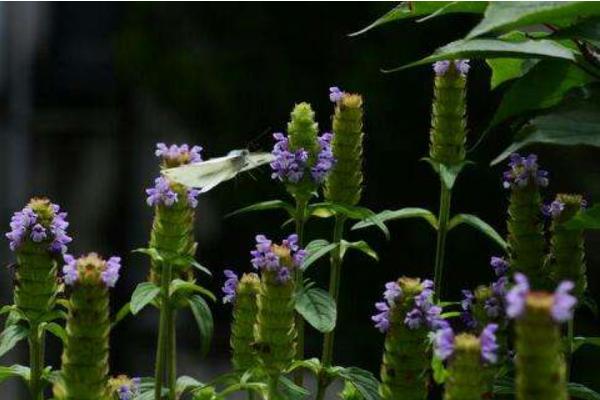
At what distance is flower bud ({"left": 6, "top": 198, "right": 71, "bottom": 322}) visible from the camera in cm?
115

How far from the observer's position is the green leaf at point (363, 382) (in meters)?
1.12

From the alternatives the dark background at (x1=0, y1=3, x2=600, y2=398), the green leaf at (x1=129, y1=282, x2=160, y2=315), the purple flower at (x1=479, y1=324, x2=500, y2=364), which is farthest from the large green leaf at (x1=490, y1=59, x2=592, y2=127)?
the dark background at (x1=0, y1=3, x2=600, y2=398)

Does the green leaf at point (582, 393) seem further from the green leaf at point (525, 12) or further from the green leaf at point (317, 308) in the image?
the green leaf at point (525, 12)

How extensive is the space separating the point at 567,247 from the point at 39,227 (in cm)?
48

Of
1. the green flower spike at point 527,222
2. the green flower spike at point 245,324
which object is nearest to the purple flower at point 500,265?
the green flower spike at point 527,222

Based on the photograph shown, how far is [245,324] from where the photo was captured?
117 cm

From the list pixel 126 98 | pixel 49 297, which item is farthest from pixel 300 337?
pixel 126 98

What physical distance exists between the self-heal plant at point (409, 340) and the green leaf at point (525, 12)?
21 centimetres

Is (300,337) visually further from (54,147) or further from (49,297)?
(54,147)

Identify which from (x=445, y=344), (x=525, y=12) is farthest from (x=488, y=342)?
(x=525, y=12)

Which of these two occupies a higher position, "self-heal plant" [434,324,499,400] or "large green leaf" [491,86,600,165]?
"large green leaf" [491,86,600,165]

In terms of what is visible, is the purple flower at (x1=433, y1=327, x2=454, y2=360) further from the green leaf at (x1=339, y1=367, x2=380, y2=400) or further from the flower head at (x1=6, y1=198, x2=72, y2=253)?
the flower head at (x1=6, y1=198, x2=72, y2=253)

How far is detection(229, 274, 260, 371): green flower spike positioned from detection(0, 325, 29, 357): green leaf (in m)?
0.19

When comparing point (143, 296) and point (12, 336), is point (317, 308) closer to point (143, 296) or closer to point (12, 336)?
point (143, 296)
